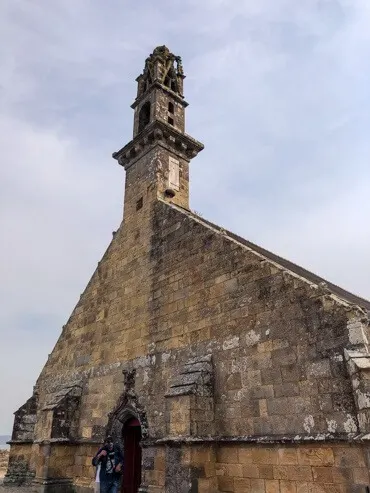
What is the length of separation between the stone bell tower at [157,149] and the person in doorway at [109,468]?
6.85m

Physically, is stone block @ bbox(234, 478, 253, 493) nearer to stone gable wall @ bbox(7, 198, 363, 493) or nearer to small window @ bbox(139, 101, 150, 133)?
stone gable wall @ bbox(7, 198, 363, 493)

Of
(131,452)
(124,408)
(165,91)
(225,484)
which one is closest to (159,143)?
(165,91)

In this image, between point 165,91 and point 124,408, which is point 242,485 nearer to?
point 124,408

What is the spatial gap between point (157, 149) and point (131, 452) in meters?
8.81

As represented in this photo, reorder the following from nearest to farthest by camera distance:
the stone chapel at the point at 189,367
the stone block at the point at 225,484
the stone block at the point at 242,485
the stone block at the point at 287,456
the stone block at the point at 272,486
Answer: the stone chapel at the point at 189,367 < the stone block at the point at 287,456 < the stone block at the point at 272,486 < the stone block at the point at 242,485 < the stone block at the point at 225,484

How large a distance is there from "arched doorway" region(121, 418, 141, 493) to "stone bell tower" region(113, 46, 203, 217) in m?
6.18

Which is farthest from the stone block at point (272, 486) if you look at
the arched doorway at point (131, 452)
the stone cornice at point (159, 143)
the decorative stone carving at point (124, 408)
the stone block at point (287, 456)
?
the stone cornice at point (159, 143)

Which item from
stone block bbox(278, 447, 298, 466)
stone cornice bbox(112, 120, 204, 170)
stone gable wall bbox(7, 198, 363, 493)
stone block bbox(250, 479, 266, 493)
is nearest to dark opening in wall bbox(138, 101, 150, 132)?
stone cornice bbox(112, 120, 204, 170)

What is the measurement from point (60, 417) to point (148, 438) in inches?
143

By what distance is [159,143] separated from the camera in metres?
13.2

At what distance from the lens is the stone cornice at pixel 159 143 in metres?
13.2

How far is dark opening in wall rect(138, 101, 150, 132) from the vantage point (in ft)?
48.6

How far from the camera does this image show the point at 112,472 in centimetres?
845

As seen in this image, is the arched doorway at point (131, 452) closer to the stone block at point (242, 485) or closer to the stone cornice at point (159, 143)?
the stone block at point (242, 485)
